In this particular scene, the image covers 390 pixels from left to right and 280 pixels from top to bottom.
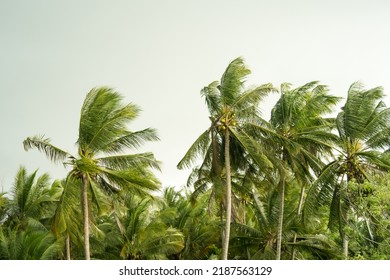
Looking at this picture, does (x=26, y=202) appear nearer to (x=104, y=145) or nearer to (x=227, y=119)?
(x=104, y=145)

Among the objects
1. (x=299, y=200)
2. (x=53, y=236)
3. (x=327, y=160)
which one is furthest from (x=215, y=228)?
(x=53, y=236)

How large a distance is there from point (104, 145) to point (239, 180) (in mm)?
7894

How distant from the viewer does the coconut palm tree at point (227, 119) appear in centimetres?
1656

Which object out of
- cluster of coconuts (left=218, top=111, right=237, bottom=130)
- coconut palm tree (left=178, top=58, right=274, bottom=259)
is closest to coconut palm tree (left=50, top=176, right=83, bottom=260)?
coconut palm tree (left=178, top=58, right=274, bottom=259)

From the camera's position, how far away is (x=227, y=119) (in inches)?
662

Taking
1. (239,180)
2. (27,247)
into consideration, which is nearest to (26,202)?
(27,247)

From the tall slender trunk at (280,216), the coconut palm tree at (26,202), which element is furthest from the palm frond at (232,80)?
the coconut palm tree at (26,202)

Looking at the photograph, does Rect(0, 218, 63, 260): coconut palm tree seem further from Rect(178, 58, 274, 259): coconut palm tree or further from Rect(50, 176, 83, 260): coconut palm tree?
Rect(178, 58, 274, 259): coconut palm tree

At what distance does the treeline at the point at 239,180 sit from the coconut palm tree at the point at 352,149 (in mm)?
33

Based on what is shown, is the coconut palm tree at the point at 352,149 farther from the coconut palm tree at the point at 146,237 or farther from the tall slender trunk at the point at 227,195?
the coconut palm tree at the point at 146,237

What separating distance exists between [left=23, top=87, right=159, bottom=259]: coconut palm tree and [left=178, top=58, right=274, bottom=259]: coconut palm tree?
253cm

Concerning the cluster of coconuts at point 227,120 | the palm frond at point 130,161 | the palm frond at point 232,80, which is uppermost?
the palm frond at point 232,80

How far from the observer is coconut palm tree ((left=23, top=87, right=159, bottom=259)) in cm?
1478
